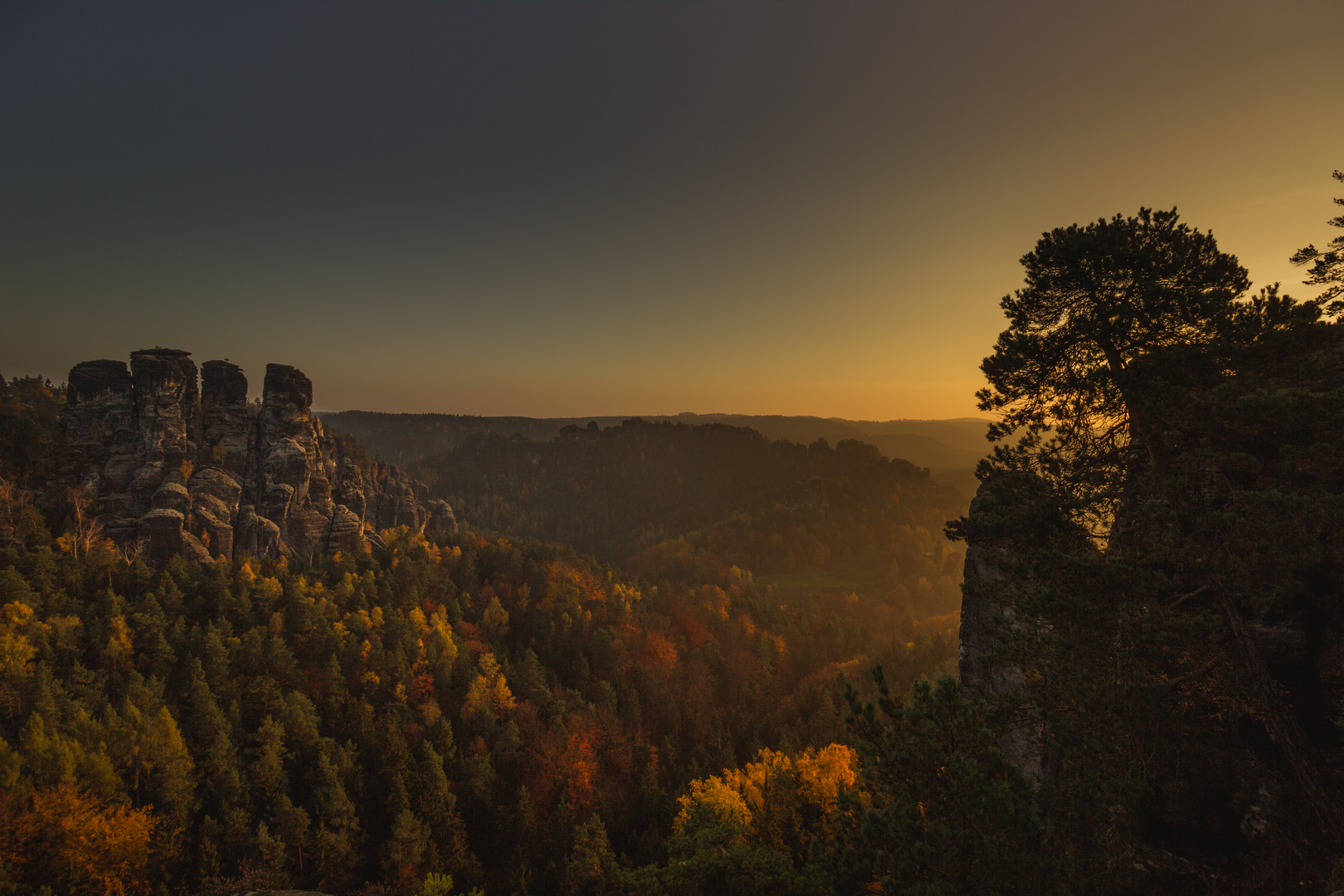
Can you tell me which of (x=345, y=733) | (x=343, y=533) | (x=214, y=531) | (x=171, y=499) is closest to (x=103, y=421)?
(x=171, y=499)

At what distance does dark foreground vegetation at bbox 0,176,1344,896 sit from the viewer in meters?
8.30

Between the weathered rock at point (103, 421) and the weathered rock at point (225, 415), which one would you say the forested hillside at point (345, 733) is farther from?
the weathered rock at point (225, 415)

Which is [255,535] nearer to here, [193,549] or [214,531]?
[214,531]

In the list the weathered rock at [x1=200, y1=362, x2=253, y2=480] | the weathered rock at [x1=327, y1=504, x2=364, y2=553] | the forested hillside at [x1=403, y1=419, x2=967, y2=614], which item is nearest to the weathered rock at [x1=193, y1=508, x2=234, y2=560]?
the weathered rock at [x1=200, y1=362, x2=253, y2=480]

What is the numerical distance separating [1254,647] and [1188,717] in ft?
6.64

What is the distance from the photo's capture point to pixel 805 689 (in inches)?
2255

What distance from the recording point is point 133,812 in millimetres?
25172

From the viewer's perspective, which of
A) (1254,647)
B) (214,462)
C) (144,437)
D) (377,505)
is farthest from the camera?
(377,505)

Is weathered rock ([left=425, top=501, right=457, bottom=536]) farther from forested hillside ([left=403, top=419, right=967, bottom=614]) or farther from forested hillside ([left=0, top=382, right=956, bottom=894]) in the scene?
forested hillside ([left=403, top=419, right=967, bottom=614])

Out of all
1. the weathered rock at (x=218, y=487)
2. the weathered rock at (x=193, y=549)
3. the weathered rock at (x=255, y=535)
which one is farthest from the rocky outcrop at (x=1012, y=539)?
the weathered rock at (x=218, y=487)

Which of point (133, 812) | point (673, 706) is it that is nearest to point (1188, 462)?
point (133, 812)

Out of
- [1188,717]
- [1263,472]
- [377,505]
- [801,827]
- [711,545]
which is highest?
[1263,472]

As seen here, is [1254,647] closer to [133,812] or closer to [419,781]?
[419,781]

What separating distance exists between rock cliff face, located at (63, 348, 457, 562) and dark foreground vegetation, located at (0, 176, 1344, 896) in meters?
2.93
